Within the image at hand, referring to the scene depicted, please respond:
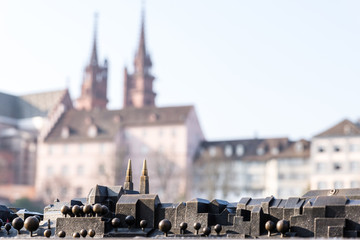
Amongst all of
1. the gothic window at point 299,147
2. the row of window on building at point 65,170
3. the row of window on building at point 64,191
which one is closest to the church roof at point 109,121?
the row of window on building at point 65,170

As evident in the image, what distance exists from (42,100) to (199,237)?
158 metres

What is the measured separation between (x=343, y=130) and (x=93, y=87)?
2794 inches

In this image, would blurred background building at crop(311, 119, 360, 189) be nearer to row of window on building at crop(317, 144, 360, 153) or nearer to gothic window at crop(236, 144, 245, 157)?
row of window on building at crop(317, 144, 360, 153)

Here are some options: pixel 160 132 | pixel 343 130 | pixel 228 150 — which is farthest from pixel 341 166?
pixel 160 132

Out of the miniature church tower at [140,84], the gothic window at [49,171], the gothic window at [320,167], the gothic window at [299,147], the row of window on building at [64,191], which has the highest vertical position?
the miniature church tower at [140,84]

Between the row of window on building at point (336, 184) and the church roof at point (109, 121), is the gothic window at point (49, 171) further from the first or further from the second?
the row of window on building at point (336, 184)

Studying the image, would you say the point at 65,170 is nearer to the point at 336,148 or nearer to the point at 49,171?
the point at 49,171

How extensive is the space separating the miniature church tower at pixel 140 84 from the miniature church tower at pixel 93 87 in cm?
664

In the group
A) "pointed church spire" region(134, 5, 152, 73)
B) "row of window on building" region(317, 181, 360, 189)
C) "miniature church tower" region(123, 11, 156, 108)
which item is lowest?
"row of window on building" region(317, 181, 360, 189)

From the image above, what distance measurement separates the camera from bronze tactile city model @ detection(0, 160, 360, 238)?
66.5 feet

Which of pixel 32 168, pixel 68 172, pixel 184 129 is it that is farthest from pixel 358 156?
pixel 32 168

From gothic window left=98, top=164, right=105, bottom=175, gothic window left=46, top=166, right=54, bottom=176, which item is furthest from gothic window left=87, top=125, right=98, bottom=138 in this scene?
gothic window left=98, top=164, right=105, bottom=175

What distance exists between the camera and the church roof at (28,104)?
6801 inches

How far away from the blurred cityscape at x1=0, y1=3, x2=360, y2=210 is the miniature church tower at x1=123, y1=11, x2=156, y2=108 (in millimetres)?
15257
